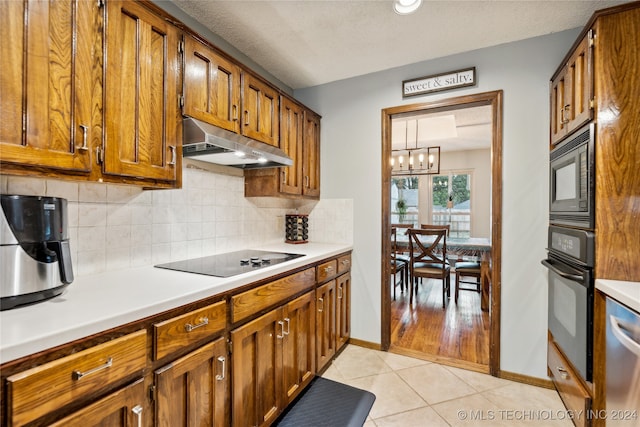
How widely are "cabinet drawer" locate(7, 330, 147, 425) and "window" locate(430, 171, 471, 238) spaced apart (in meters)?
6.42

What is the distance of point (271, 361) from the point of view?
165 centimetres

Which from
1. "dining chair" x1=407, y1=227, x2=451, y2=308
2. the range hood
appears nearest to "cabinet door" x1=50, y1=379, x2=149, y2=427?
the range hood

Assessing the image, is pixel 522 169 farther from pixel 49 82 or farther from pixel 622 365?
pixel 49 82

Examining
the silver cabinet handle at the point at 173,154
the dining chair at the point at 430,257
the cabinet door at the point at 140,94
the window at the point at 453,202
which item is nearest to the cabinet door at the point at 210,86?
the cabinet door at the point at 140,94

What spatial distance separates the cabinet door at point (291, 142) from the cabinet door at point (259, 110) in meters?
0.10

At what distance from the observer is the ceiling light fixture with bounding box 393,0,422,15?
1.76 metres

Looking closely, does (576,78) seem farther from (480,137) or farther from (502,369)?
(480,137)

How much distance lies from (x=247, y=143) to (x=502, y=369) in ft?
8.14

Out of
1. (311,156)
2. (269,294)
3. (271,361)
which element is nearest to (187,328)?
(269,294)

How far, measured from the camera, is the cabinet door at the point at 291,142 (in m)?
2.38

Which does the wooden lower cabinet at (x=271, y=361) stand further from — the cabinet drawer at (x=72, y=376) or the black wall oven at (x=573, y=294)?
the black wall oven at (x=573, y=294)

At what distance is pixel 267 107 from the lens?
7.24ft

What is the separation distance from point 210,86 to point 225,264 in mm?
1032

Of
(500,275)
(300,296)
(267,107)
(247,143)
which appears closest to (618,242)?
(500,275)
